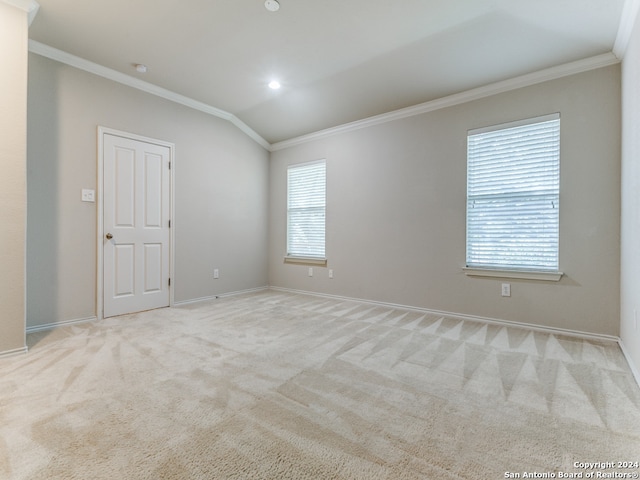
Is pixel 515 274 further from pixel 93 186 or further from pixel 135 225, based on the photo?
pixel 93 186

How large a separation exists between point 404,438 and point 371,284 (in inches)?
113

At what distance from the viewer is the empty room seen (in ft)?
4.87

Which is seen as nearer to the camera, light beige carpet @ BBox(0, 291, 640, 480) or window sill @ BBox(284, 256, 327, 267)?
light beige carpet @ BBox(0, 291, 640, 480)

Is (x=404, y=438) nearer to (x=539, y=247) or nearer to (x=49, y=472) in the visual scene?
(x=49, y=472)

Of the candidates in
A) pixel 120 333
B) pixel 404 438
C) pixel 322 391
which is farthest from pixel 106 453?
pixel 120 333

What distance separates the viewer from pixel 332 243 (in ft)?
15.4

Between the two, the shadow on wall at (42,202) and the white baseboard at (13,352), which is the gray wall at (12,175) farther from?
the shadow on wall at (42,202)

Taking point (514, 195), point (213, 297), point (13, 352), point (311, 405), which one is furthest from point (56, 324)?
point (514, 195)

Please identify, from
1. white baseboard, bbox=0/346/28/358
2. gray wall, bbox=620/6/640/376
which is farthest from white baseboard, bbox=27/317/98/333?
gray wall, bbox=620/6/640/376

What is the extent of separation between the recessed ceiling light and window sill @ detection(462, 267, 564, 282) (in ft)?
10.4

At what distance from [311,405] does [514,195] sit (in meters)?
2.91

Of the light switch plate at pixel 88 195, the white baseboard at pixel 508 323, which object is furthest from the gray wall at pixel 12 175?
the white baseboard at pixel 508 323
